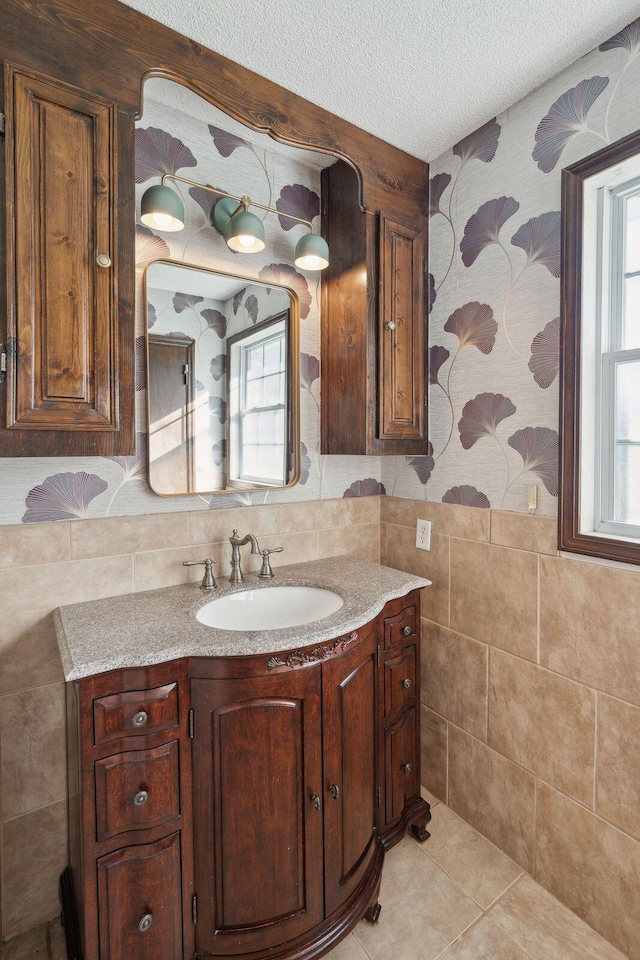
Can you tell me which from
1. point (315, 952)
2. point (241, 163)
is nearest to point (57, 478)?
point (241, 163)

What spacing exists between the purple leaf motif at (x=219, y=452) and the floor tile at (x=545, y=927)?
1.66m

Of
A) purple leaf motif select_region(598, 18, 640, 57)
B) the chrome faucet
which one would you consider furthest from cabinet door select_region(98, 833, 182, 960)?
purple leaf motif select_region(598, 18, 640, 57)

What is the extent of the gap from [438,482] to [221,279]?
43.6 inches

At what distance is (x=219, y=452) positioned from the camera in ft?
5.63

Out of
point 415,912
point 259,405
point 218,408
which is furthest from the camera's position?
point 259,405

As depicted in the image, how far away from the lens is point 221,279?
1699mm

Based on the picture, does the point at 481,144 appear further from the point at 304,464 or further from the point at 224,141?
the point at 304,464

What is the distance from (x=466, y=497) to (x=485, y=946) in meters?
1.34

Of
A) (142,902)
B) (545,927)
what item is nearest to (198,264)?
(142,902)

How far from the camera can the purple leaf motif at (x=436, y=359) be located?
1.89 meters

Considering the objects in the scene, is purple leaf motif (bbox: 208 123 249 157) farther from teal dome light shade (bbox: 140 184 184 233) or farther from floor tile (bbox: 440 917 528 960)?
floor tile (bbox: 440 917 528 960)

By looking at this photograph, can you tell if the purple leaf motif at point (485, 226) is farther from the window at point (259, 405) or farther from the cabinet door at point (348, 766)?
the cabinet door at point (348, 766)

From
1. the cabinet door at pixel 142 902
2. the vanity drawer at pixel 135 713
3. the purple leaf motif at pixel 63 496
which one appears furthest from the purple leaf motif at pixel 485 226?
the cabinet door at pixel 142 902

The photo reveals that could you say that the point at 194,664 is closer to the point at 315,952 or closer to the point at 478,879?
the point at 315,952
